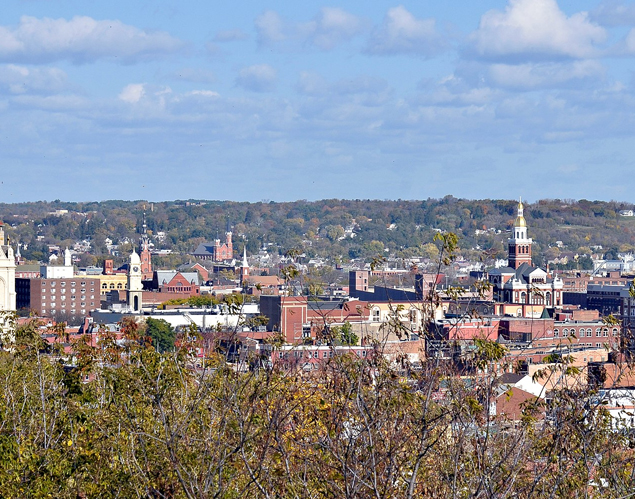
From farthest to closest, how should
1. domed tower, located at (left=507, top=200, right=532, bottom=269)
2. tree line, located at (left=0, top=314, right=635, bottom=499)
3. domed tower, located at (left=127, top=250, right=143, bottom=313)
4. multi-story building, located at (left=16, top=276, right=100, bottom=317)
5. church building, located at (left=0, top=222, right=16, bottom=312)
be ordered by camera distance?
multi-story building, located at (left=16, top=276, right=100, bottom=317) → domed tower, located at (left=507, top=200, right=532, bottom=269) → domed tower, located at (left=127, top=250, right=143, bottom=313) → church building, located at (left=0, top=222, right=16, bottom=312) → tree line, located at (left=0, top=314, right=635, bottom=499)

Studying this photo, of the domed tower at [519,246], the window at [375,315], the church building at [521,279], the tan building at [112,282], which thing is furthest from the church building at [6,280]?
the tan building at [112,282]

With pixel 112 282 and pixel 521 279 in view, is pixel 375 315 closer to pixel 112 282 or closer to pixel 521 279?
pixel 521 279

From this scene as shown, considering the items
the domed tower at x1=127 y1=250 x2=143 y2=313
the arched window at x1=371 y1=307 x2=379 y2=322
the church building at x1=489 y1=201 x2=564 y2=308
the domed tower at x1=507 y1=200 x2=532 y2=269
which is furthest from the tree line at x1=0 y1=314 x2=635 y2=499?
the domed tower at x1=507 y1=200 x2=532 y2=269

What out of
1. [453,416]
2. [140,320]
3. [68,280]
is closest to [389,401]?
[453,416]

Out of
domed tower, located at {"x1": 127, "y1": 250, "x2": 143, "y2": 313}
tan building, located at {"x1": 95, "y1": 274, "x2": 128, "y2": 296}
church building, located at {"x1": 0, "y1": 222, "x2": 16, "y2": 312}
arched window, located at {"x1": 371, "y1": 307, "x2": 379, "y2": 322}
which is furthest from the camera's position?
tan building, located at {"x1": 95, "y1": 274, "x2": 128, "y2": 296}

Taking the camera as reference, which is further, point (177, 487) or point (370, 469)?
point (177, 487)

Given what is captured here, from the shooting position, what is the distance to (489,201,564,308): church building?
93.7 m

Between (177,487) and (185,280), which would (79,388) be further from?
(185,280)

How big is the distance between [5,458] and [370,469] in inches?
216

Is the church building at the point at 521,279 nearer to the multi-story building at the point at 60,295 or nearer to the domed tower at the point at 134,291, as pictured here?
the domed tower at the point at 134,291

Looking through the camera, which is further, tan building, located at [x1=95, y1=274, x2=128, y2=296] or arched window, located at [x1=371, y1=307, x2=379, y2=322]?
tan building, located at [x1=95, y1=274, x2=128, y2=296]

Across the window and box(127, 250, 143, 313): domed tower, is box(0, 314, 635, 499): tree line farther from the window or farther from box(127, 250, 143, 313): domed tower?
box(127, 250, 143, 313): domed tower

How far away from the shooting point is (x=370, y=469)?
43.3 ft

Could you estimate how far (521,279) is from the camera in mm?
96000
